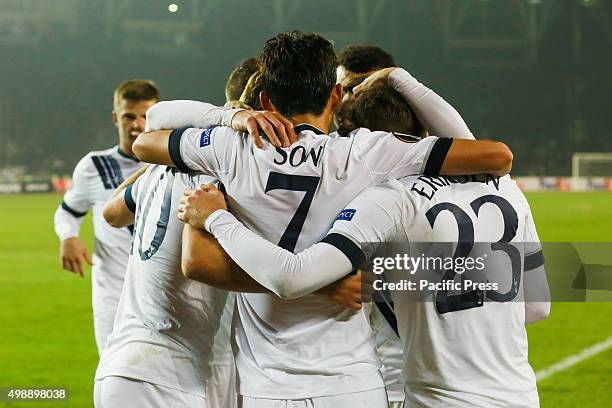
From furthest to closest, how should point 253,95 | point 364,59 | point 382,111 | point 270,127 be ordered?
point 364,59, point 253,95, point 382,111, point 270,127

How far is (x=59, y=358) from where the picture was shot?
7.48 m

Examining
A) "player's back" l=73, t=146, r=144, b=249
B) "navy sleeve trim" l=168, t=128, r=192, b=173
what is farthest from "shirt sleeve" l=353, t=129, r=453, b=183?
"player's back" l=73, t=146, r=144, b=249

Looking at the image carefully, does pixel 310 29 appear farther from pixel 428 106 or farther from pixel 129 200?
pixel 428 106

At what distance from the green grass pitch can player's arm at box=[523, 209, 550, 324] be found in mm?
3667

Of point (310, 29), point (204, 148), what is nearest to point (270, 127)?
point (204, 148)

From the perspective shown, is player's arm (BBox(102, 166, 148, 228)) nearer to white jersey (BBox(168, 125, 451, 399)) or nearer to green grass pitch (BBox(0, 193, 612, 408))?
white jersey (BBox(168, 125, 451, 399))

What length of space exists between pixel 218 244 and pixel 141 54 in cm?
2850

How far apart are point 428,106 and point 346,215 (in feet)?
1.74

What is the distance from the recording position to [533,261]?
86.4 inches

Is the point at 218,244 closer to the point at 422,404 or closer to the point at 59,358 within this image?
the point at 422,404

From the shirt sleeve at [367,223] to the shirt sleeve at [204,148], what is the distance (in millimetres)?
339

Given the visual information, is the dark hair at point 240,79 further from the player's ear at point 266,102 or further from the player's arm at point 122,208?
the player's ear at point 266,102

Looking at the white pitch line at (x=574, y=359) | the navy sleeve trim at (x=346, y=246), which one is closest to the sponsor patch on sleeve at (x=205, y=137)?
the navy sleeve trim at (x=346, y=246)

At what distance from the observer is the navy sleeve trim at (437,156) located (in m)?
2.03
